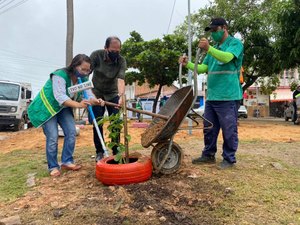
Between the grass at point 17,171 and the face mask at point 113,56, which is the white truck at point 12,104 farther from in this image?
the face mask at point 113,56

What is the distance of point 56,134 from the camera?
4.12 metres

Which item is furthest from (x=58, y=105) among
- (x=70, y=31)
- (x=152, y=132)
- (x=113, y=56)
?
(x=70, y=31)

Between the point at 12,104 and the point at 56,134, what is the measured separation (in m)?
11.0

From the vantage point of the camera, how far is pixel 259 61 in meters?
16.6

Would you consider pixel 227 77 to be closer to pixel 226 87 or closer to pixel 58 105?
pixel 226 87

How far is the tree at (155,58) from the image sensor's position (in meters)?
16.4

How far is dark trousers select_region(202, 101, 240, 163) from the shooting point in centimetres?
410

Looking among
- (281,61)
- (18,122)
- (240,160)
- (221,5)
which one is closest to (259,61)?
(281,61)

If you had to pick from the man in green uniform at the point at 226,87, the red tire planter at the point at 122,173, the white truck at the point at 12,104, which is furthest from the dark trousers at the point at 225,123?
the white truck at the point at 12,104

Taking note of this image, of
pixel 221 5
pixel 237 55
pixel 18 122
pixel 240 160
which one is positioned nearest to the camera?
pixel 237 55

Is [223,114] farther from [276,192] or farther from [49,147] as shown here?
[49,147]

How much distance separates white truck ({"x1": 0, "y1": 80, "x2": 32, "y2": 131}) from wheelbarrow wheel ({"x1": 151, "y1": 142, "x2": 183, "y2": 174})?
11.9 m

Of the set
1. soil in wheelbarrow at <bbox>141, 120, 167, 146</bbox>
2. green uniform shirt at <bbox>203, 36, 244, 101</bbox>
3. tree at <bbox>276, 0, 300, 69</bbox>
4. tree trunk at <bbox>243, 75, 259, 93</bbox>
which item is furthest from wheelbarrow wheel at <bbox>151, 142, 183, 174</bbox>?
tree trunk at <bbox>243, 75, 259, 93</bbox>

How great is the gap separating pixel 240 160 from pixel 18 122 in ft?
39.6
